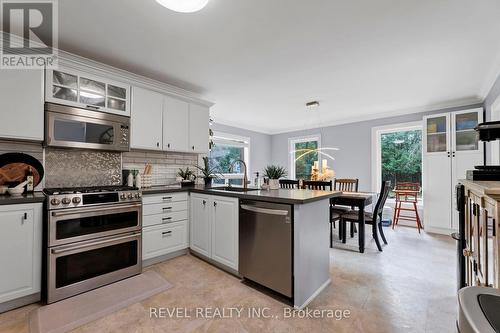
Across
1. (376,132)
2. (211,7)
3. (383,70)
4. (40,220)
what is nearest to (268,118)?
(376,132)

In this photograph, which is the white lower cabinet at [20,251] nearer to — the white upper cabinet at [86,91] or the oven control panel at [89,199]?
the oven control panel at [89,199]

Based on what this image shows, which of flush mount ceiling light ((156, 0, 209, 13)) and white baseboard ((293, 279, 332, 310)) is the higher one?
flush mount ceiling light ((156, 0, 209, 13))

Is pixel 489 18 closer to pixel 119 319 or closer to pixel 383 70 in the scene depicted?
pixel 383 70

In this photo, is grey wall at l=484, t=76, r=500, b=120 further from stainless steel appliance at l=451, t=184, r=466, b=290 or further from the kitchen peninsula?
the kitchen peninsula

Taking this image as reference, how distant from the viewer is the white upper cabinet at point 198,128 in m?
3.42

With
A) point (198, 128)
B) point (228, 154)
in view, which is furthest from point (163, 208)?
point (228, 154)

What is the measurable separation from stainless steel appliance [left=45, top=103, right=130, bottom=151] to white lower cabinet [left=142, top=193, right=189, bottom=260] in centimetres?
79

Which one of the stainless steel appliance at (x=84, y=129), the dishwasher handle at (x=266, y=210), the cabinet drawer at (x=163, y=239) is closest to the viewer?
the dishwasher handle at (x=266, y=210)

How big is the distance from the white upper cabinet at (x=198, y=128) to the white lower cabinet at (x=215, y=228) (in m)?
0.91

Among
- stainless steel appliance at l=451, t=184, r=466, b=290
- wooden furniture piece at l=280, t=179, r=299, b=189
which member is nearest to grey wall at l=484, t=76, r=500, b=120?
stainless steel appliance at l=451, t=184, r=466, b=290

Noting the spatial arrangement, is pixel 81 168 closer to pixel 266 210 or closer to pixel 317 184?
pixel 266 210

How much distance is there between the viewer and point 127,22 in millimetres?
1887

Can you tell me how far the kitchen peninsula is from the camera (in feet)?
5.96

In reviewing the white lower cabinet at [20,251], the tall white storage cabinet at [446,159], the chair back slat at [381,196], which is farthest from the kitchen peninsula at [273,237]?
the tall white storage cabinet at [446,159]
